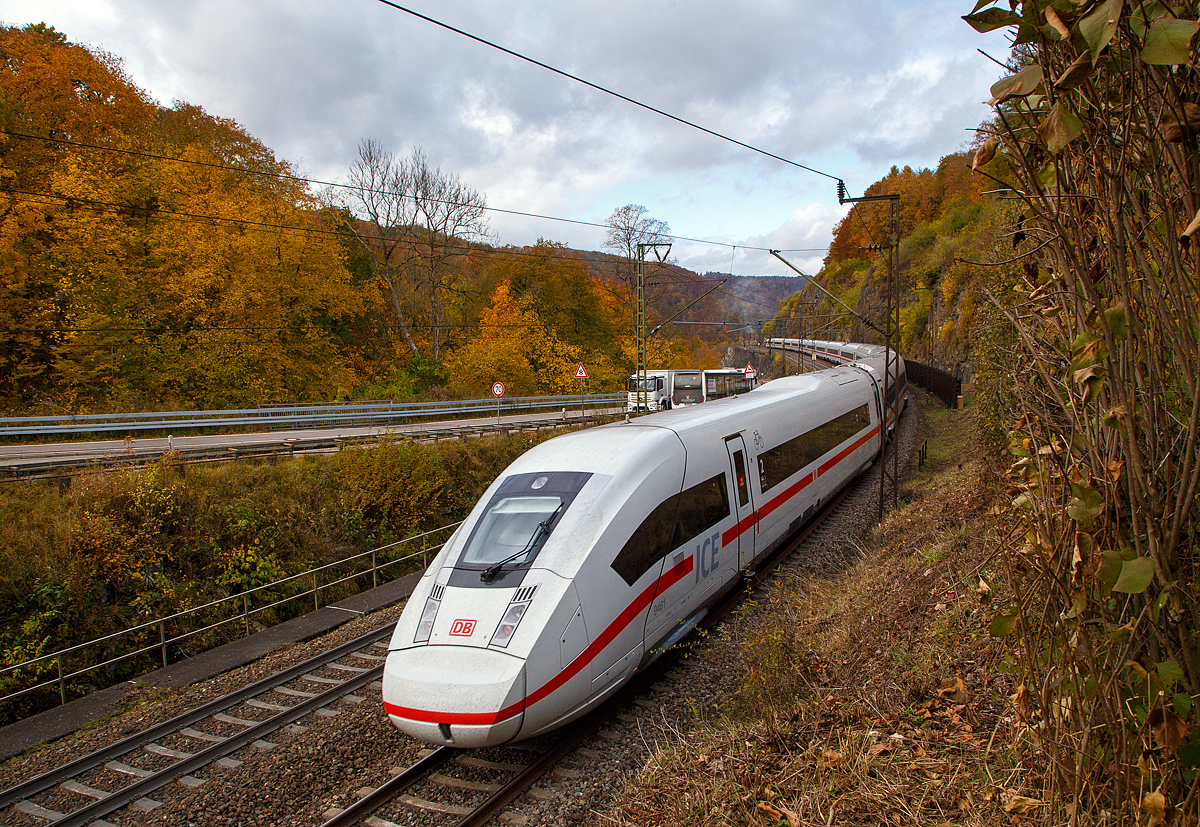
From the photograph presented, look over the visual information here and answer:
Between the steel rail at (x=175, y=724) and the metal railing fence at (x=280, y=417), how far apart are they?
1303cm

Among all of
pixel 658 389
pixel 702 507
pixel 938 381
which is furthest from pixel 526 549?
pixel 938 381

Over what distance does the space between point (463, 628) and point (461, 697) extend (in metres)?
0.63

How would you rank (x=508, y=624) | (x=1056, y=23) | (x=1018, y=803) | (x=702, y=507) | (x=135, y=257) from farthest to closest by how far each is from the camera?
(x=135, y=257), (x=702, y=507), (x=508, y=624), (x=1018, y=803), (x=1056, y=23)

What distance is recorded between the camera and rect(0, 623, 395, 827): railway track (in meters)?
6.12

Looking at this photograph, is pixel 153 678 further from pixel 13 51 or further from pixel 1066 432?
pixel 13 51

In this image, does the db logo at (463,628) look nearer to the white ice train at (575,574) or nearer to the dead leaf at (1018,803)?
the white ice train at (575,574)

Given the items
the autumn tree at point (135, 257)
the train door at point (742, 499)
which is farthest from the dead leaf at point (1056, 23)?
the autumn tree at point (135, 257)

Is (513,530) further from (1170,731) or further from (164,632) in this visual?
(164,632)

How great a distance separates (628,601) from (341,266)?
29807 millimetres

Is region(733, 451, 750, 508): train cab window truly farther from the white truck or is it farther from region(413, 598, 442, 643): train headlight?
the white truck

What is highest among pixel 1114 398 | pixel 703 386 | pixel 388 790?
pixel 1114 398

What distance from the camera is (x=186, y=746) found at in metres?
7.03

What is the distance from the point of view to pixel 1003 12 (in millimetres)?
1870

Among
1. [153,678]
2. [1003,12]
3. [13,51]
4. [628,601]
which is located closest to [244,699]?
[153,678]
